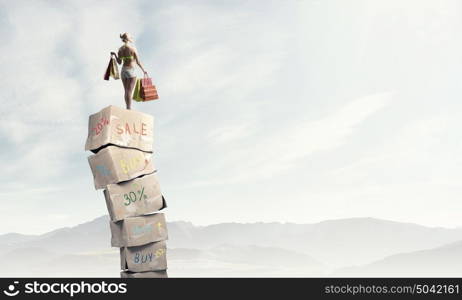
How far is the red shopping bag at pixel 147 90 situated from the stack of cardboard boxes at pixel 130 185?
57 cm

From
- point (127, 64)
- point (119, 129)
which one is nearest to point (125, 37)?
point (127, 64)

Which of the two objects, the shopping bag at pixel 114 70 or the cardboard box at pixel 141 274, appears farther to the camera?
the shopping bag at pixel 114 70

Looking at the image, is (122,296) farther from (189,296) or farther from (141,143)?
(141,143)

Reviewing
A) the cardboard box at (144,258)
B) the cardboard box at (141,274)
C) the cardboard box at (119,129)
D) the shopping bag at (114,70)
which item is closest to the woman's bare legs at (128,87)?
the shopping bag at (114,70)

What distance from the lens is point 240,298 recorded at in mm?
7766

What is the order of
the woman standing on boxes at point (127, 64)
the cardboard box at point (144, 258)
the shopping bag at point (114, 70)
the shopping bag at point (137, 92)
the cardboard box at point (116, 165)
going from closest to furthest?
1. the cardboard box at point (116, 165)
2. the cardboard box at point (144, 258)
3. the woman standing on boxes at point (127, 64)
4. the shopping bag at point (114, 70)
5. the shopping bag at point (137, 92)

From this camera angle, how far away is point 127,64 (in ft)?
35.3

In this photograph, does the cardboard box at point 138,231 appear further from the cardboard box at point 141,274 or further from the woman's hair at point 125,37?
the woman's hair at point 125,37

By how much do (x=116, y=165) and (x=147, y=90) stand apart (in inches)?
78.0

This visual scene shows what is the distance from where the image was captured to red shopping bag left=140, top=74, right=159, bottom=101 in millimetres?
11078

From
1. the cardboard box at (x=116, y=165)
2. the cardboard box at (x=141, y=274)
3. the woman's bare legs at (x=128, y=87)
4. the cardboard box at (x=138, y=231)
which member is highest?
the woman's bare legs at (x=128, y=87)

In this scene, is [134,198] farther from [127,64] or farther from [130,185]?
[127,64]

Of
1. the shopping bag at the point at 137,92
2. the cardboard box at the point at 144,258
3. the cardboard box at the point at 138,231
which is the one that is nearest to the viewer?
the cardboard box at the point at 138,231

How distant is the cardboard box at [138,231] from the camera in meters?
10.2
